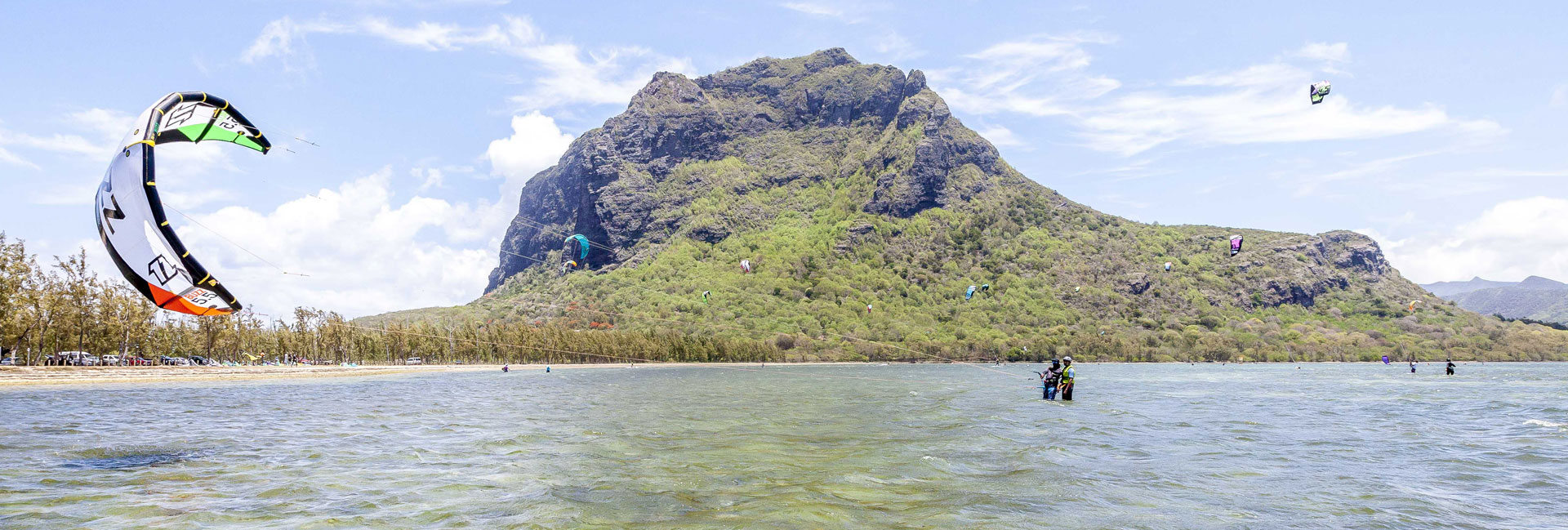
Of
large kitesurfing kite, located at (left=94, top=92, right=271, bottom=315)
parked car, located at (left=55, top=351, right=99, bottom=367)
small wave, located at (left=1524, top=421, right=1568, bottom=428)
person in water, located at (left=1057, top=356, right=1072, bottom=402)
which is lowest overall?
small wave, located at (left=1524, top=421, right=1568, bottom=428)

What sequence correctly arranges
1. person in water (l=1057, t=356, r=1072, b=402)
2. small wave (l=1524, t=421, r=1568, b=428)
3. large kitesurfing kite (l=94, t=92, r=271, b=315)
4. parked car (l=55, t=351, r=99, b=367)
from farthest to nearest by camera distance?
parked car (l=55, t=351, r=99, b=367) → person in water (l=1057, t=356, r=1072, b=402) → small wave (l=1524, t=421, r=1568, b=428) → large kitesurfing kite (l=94, t=92, r=271, b=315)

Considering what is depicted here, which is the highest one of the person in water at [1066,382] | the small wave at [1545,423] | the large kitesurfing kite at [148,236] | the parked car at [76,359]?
the large kitesurfing kite at [148,236]

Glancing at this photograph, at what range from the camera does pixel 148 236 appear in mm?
13930

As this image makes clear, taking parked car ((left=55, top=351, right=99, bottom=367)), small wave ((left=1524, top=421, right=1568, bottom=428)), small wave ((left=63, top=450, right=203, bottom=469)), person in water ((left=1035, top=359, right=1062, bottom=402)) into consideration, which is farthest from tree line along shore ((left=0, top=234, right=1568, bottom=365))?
small wave ((left=1524, top=421, right=1568, bottom=428))

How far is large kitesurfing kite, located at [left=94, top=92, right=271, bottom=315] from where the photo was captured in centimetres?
1388

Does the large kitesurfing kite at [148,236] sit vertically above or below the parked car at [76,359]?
above

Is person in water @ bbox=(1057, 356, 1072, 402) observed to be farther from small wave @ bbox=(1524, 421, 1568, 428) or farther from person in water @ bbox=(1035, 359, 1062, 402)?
small wave @ bbox=(1524, 421, 1568, 428)

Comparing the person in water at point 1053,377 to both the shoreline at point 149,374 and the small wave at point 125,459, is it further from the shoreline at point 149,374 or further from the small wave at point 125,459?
the shoreline at point 149,374

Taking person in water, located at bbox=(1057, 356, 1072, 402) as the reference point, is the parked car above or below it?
above

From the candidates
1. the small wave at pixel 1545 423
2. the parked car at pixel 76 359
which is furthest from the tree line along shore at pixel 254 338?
the small wave at pixel 1545 423

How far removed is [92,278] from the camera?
82.6m

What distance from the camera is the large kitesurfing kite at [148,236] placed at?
1388 cm

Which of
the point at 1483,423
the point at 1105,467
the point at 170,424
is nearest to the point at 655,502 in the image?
the point at 1105,467

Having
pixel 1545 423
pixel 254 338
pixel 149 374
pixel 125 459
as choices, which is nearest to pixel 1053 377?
pixel 1545 423
